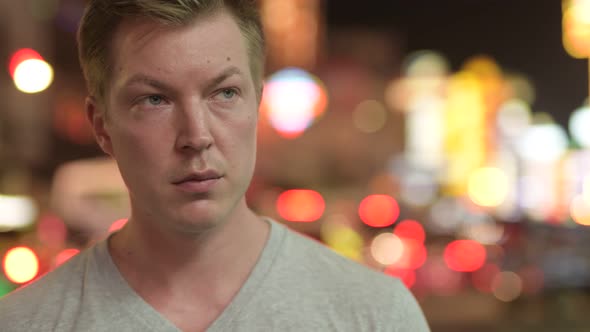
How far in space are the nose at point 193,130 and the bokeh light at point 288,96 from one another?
44.1m

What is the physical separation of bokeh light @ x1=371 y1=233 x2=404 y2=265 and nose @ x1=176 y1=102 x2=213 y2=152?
13750mm

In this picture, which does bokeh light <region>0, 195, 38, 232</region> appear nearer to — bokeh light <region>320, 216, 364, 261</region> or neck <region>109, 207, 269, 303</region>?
bokeh light <region>320, 216, 364, 261</region>

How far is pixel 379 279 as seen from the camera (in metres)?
2.79

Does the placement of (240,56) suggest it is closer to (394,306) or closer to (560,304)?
(394,306)

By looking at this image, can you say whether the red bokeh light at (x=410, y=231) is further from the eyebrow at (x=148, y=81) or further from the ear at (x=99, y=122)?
the eyebrow at (x=148, y=81)

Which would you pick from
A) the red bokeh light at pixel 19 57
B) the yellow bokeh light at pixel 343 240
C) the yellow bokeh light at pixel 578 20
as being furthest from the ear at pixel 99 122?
the yellow bokeh light at pixel 578 20

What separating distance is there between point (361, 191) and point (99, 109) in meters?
40.9

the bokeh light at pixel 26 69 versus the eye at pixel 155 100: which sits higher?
the bokeh light at pixel 26 69

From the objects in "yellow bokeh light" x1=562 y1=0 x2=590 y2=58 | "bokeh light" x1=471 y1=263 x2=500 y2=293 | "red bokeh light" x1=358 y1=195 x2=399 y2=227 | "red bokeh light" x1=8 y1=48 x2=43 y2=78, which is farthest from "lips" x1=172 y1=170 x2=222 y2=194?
"yellow bokeh light" x1=562 y1=0 x2=590 y2=58

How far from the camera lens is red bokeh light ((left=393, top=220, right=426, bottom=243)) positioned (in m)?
18.8

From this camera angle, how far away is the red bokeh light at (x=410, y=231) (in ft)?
61.7

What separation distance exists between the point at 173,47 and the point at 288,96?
44967 millimetres

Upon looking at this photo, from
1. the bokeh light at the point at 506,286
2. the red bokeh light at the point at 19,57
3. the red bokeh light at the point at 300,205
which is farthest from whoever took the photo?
the red bokeh light at the point at 300,205

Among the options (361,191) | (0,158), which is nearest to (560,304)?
(0,158)
